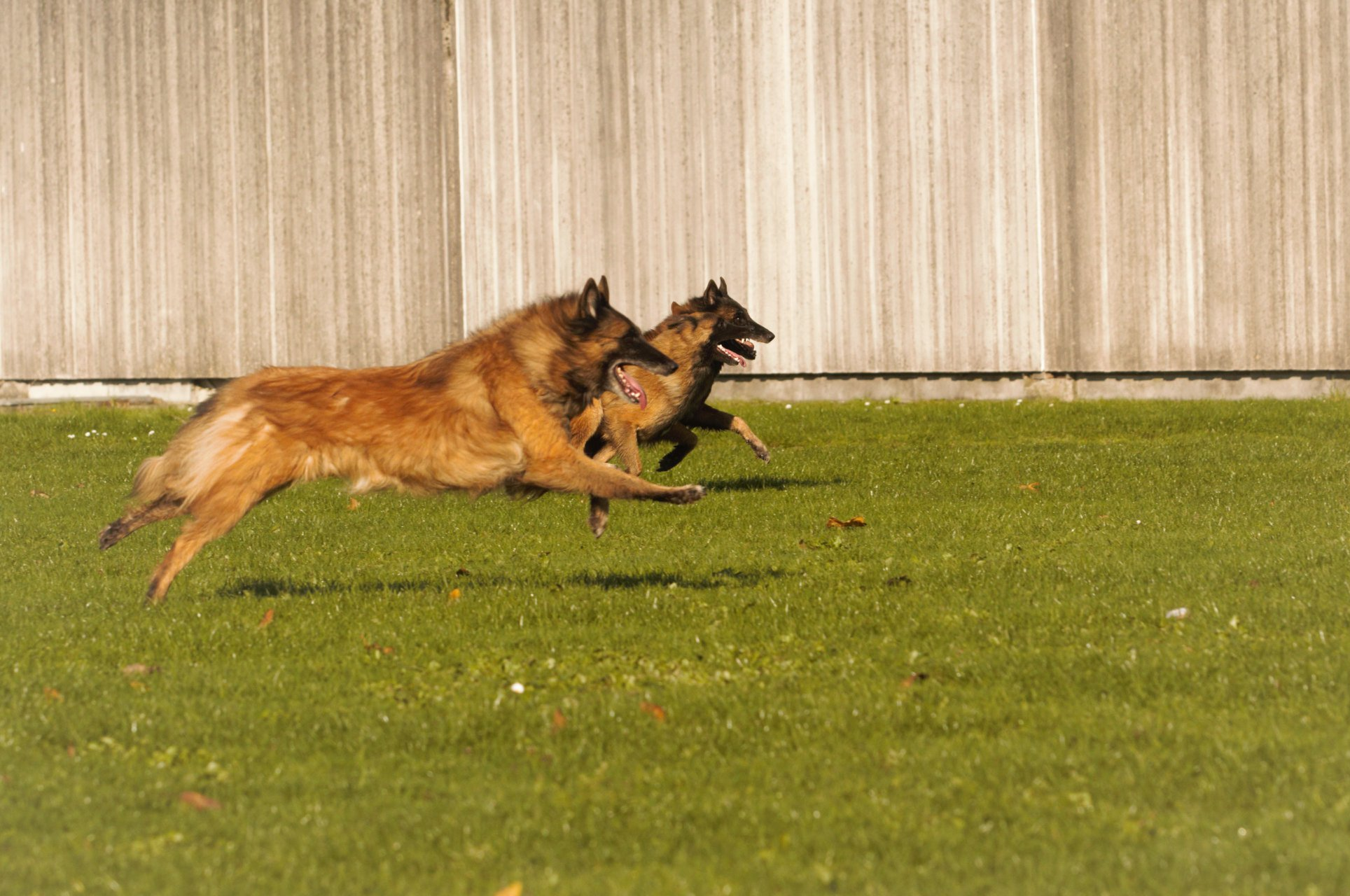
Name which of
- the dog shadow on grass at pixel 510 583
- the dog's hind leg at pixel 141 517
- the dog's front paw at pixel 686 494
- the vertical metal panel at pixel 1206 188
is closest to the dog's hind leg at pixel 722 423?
the dog shadow on grass at pixel 510 583

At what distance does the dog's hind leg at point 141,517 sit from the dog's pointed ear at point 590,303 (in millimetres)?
2452

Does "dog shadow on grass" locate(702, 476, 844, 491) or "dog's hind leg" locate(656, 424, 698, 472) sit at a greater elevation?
"dog's hind leg" locate(656, 424, 698, 472)

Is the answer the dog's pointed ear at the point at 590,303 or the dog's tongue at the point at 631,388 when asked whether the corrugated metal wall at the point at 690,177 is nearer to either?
the dog's tongue at the point at 631,388

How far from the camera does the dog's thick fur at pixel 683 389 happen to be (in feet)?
37.6

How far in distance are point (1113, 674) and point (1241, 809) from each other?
4.89ft

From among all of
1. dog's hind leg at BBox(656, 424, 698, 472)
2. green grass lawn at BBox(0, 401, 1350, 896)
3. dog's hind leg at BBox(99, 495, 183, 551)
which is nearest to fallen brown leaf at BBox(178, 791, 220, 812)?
green grass lawn at BBox(0, 401, 1350, 896)

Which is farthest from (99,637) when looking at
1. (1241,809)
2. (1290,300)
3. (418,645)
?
(1290,300)

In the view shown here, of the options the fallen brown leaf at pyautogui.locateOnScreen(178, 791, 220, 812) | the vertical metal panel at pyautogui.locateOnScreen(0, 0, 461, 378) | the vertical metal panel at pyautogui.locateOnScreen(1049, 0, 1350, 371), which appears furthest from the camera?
the vertical metal panel at pyautogui.locateOnScreen(0, 0, 461, 378)

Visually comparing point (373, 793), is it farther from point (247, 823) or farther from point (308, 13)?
point (308, 13)

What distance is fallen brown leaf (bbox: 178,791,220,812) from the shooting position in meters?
4.44

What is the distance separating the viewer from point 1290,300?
63.7 ft

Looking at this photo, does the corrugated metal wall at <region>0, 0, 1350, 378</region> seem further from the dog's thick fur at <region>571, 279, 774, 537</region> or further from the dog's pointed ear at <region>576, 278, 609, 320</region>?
the dog's pointed ear at <region>576, 278, 609, 320</region>

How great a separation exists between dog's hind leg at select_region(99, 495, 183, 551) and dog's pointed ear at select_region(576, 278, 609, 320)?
8.05 ft

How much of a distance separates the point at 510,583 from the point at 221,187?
1631cm
